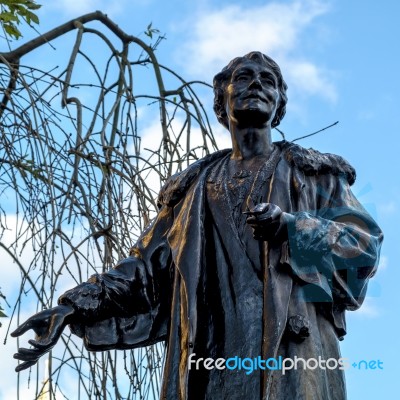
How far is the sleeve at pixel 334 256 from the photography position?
4.39m

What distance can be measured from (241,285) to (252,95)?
2.55ft

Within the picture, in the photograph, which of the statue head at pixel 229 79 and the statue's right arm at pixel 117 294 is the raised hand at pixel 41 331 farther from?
the statue head at pixel 229 79

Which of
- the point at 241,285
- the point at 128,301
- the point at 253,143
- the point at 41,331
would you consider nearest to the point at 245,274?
the point at 241,285

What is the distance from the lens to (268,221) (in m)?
4.30

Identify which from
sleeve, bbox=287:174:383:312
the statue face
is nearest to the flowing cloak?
sleeve, bbox=287:174:383:312

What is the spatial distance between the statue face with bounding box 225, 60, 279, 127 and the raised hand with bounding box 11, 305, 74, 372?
38.7 inches

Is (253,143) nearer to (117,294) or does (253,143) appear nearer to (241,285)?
(241,285)

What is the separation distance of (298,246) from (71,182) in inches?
69.9

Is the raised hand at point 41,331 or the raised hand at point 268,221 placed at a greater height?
the raised hand at point 268,221

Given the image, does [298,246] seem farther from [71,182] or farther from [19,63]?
[19,63]

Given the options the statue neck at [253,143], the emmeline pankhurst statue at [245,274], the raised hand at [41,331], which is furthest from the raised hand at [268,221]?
the raised hand at [41,331]

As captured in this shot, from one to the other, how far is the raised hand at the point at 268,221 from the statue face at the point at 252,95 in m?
0.62

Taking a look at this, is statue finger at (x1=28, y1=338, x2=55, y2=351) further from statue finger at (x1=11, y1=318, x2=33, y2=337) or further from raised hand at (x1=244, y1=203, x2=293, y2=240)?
raised hand at (x1=244, y1=203, x2=293, y2=240)

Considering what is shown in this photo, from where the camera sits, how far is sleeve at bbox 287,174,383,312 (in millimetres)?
4391
